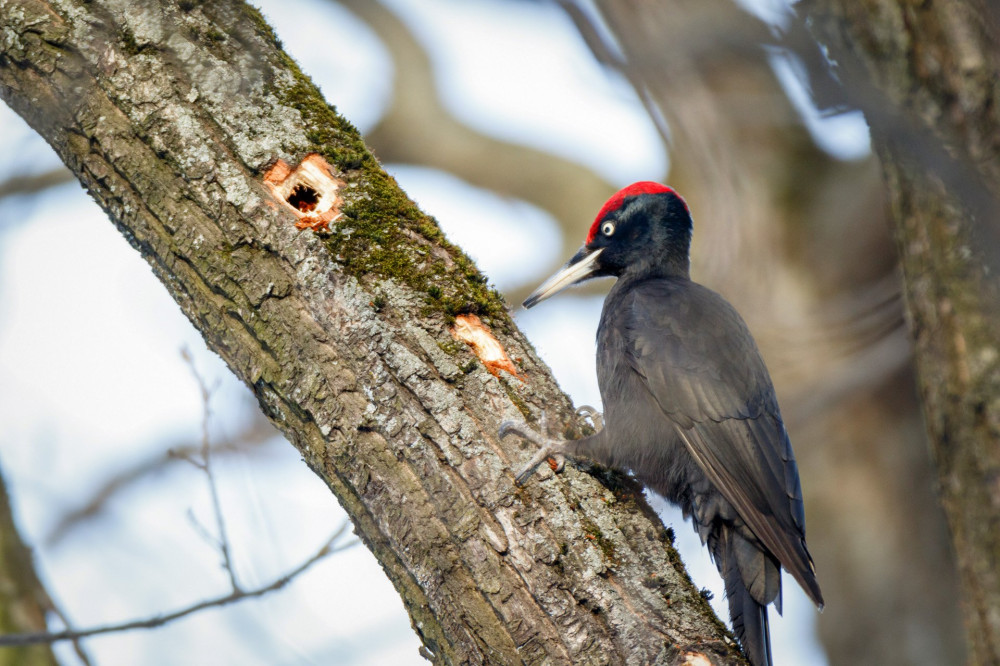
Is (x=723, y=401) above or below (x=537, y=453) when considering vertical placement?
above

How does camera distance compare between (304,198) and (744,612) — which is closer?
(304,198)

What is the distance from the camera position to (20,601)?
3.29 m

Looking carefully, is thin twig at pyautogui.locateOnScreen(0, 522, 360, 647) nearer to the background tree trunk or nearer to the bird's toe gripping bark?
the bird's toe gripping bark

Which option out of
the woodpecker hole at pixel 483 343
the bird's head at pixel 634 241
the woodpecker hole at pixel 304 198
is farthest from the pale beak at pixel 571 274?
the woodpecker hole at pixel 304 198

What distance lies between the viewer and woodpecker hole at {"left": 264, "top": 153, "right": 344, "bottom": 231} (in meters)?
2.36

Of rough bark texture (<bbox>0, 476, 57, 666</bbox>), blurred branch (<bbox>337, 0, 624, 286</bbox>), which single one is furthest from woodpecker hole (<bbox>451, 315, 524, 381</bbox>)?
blurred branch (<bbox>337, 0, 624, 286</bbox>)

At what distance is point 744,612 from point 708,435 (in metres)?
0.68

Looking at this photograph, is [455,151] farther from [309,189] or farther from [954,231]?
[954,231]

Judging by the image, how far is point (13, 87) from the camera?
2316 millimetres

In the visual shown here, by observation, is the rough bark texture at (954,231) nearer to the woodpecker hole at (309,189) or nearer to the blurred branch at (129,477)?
the woodpecker hole at (309,189)

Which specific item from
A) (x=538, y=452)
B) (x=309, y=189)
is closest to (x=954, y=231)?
(x=538, y=452)

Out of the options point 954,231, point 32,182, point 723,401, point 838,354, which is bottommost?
point 954,231

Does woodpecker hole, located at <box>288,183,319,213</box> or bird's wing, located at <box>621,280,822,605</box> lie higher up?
woodpecker hole, located at <box>288,183,319,213</box>

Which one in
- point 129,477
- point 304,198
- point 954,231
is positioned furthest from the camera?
point 129,477
